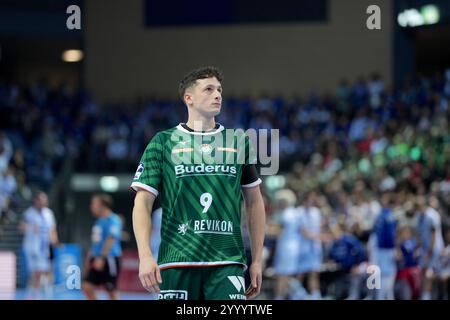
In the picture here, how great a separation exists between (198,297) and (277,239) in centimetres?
1369

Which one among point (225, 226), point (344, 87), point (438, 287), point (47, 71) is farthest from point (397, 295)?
point (47, 71)

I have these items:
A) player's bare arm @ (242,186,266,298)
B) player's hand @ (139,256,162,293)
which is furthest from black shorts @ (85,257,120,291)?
player's hand @ (139,256,162,293)

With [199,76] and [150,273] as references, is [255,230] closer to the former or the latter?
[150,273]

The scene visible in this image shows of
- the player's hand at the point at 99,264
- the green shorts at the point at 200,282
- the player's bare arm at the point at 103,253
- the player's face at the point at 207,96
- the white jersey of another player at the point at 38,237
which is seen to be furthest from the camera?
the white jersey of another player at the point at 38,237

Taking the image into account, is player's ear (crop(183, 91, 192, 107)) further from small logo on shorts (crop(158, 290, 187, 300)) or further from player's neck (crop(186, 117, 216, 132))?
small logo on shorts (crop(158, 290, 187, 300))

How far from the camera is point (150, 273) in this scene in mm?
6160

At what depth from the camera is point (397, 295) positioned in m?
18.0

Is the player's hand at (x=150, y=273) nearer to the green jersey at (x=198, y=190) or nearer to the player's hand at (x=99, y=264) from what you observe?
the green jersey at (x=198, y=190)

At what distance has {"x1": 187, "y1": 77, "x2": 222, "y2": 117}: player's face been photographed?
6.57 meters

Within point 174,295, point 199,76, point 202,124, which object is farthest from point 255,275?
point 199,76

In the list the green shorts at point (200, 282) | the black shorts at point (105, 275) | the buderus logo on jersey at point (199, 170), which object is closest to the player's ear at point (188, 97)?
the buderus logo on jersey at point (199, 170)

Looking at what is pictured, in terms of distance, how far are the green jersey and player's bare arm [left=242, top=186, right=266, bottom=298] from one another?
9cm

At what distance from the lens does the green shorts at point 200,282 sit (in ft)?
21.2

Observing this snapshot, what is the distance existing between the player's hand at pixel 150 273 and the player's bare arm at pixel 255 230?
0.63 metres
